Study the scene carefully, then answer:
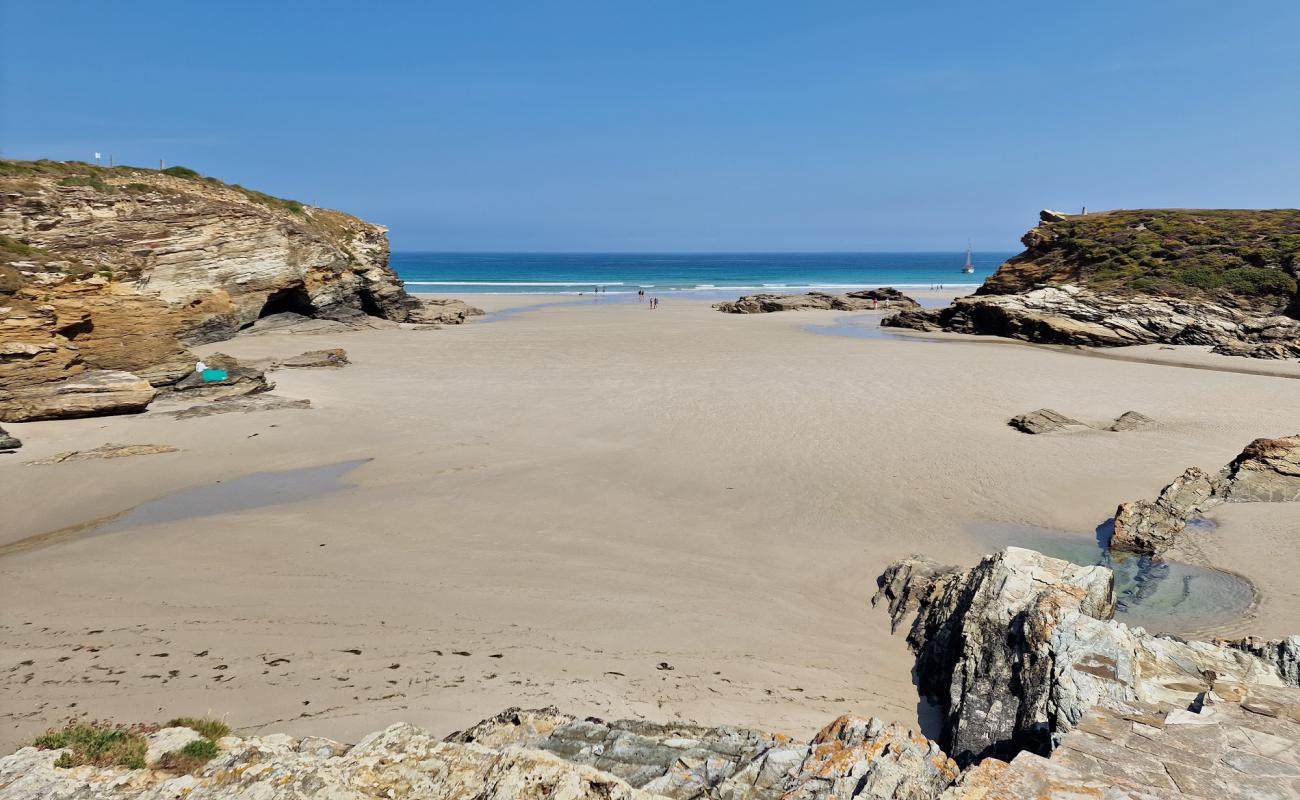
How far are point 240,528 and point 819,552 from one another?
713 cm

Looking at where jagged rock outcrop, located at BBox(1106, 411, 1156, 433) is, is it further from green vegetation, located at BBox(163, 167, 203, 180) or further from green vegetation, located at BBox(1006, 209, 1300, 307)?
green vegetation, located at BBox(163, 167, 203, 180)

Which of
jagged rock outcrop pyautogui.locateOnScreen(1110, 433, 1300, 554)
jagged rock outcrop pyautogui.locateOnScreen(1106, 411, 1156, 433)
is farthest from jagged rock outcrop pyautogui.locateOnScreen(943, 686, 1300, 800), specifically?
jagged rock outcrop pyautogui.locateOnScreen(1106, 411, 1156, 433)

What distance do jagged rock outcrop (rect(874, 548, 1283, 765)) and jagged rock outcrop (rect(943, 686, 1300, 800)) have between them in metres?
0.25

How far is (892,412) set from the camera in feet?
51.5

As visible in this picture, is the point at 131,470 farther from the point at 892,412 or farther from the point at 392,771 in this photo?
the point at 892,412

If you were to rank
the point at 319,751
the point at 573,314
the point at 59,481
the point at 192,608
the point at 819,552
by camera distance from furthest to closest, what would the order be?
the point at 573,314 < the point at 59,481 < the point at 819,552 < the point at 192,608 < the point at 319,751

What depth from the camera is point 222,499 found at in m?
10.6

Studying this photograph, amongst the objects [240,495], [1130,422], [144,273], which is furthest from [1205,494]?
[144,273]

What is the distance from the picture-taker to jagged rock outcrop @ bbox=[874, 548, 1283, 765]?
4441 millimetres

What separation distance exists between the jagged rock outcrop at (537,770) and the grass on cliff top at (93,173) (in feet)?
87.7

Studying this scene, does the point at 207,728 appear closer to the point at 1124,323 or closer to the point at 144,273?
the point at 144,273

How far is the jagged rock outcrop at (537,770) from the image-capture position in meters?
3.60

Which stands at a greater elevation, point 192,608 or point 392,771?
point 392,771

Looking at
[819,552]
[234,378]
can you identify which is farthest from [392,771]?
Answer: [234,378]
